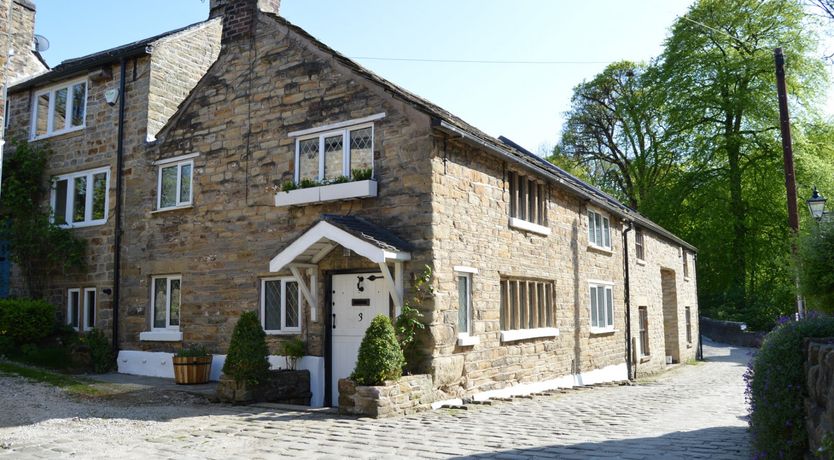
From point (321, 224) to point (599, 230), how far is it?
35.4 feet

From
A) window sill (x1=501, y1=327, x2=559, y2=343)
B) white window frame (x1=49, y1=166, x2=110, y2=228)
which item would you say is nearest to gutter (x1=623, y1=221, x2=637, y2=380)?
window sill (x1=501, y1=327, x2=559, y2=343)

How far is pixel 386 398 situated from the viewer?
10.1 meters

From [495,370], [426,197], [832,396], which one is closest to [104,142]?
[426,197]

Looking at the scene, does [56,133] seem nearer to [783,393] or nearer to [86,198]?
[86,198]

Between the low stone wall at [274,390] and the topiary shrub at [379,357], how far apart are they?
2.02 meters

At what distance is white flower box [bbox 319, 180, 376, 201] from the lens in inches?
480

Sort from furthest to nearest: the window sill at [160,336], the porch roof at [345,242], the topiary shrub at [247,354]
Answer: the window sill at [160,336] < the topiary shrub at [247,354] < the porch roof at [345,242]

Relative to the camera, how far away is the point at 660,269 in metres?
25.9

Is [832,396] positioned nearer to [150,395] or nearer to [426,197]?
[426,197]

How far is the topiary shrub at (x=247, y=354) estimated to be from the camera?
1130 cm

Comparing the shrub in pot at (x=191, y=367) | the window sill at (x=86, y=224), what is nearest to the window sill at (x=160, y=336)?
the shrub in pot at (x=191, y=367)

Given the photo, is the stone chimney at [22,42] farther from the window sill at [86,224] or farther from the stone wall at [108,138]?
the window sill at [86,224]

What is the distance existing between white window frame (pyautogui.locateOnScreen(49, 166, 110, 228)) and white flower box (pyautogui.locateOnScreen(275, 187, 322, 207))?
6.18 meters

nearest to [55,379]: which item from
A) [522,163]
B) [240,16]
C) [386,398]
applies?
[386,398]
